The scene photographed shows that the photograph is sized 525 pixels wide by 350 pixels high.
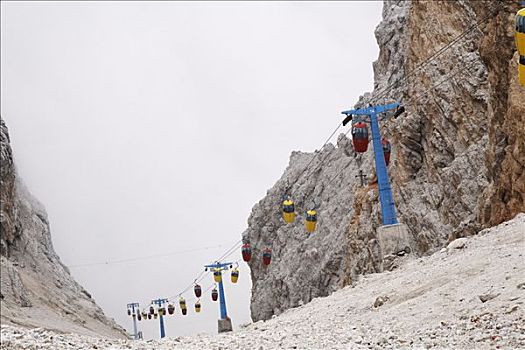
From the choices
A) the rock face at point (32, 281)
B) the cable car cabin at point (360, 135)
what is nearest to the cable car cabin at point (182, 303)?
the rock face at point (32, 281)

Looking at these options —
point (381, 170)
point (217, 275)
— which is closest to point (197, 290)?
point (217, 275)

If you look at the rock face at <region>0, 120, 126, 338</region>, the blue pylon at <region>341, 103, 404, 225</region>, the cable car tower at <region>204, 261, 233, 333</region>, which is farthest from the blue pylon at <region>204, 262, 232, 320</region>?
the blue pylon at <region>341, 103, 404, 225</region>

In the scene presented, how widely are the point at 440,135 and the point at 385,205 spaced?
13.1 metres

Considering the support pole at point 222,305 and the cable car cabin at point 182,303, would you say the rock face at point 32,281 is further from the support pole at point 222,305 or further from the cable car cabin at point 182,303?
the support pole at point 222,305

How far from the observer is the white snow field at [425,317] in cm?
755

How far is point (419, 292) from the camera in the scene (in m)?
11.6

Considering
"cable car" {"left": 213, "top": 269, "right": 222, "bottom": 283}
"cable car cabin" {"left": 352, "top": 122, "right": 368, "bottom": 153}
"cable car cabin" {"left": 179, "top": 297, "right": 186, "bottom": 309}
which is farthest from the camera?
"cable car cabin" {"left": 179, "top": 297, "right": 186, "bottom": 309}

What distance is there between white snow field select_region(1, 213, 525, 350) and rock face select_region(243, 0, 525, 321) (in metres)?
8.03

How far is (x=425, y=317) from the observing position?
9242 millimetres

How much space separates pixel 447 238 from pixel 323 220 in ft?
96.0

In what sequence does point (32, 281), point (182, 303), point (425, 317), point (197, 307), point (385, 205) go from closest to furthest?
point (425, 317), point (385, 205), point (32, 281), point (197, 307), point (182, 303)

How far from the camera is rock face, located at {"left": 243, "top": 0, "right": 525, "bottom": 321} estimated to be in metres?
20.8

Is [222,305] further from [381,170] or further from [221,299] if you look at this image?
[381,170]

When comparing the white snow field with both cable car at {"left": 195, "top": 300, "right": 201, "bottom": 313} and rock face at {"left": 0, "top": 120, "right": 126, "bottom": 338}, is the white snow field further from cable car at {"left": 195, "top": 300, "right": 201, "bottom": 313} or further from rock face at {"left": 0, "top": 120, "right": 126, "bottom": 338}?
cable car at {"left": 195, "top": 300, "right": 201, "bottom": 313}
